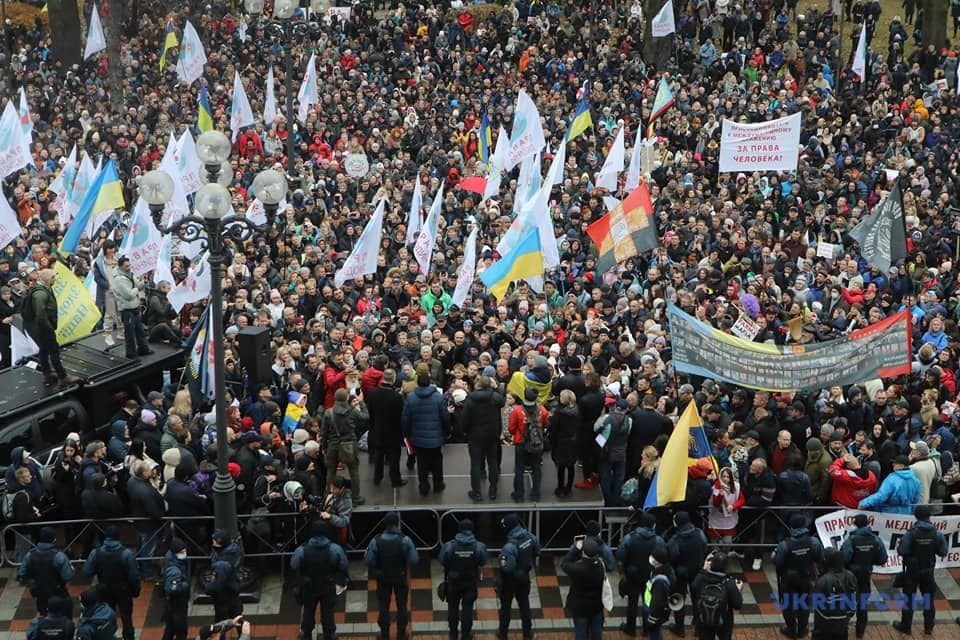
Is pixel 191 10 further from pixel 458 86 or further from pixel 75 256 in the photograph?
pixel 75 256

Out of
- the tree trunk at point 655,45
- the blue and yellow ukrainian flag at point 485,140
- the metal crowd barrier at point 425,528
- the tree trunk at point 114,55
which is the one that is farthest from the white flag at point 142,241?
the tree trunk at point 655,45

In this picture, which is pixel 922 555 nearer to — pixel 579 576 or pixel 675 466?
pixel 675 466

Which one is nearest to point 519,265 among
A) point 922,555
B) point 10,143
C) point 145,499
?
point 145,499

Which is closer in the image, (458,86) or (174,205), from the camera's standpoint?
(174,205)

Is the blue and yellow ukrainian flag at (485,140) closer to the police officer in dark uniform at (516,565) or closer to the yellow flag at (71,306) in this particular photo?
the yellow flag at (71,306)

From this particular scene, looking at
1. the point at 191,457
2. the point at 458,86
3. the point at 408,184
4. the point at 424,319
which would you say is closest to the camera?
the point at 191,457

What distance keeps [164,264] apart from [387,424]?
686 centimetres

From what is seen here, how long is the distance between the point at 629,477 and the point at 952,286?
8472 mm

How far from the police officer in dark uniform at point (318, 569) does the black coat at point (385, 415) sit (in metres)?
2.17

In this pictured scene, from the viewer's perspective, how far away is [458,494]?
16.7 metres

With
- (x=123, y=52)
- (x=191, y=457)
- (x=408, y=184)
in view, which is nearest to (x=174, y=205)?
(x=408, y=184)

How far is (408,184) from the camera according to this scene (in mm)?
29047

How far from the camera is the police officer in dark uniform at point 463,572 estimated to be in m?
14.3

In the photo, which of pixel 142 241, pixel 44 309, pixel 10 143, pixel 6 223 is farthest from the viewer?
pixel 10 143
